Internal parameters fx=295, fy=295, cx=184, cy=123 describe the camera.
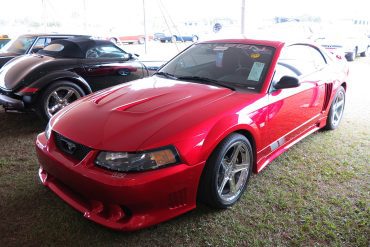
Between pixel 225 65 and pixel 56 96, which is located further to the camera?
pixel 56 96

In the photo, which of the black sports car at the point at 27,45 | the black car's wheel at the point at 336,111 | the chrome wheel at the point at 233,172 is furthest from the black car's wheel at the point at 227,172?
the black sports car at the point at 27,45

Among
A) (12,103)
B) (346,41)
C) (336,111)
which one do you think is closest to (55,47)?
(12,103)

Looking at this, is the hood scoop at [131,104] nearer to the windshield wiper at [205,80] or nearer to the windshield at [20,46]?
the windshield wiper at [205,80]

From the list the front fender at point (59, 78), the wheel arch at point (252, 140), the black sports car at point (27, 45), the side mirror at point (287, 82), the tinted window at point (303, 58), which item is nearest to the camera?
the wheel arch at point (252, 140)

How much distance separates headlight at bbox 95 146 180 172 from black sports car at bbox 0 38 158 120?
2.84m

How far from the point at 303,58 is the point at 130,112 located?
2.24 metres

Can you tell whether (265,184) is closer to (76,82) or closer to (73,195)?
(73,195)

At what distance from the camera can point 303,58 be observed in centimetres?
345

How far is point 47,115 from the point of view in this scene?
4.36m

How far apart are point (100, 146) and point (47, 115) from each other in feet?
9.15

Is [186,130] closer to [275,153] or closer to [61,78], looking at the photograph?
[275,153]

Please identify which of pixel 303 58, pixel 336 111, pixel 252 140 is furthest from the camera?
pixel 336 111

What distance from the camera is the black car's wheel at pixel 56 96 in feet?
14.1

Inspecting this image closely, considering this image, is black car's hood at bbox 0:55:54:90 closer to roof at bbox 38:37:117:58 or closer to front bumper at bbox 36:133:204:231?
roof at bbox 38:37:117:58
